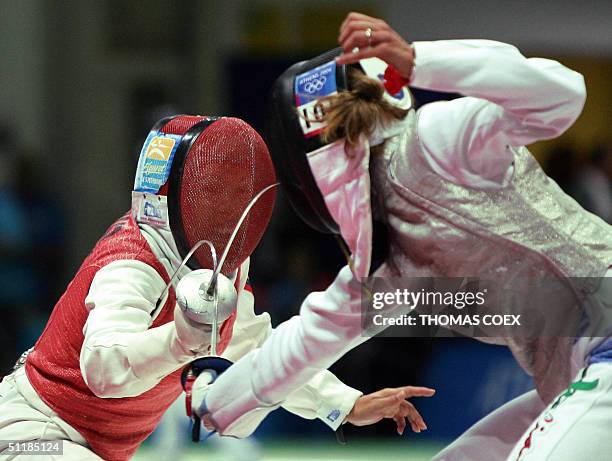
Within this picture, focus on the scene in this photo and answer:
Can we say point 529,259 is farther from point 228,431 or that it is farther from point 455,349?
point 455,349

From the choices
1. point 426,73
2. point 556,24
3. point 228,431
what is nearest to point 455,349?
point 228,431

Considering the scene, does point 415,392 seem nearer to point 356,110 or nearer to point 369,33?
point 356,110

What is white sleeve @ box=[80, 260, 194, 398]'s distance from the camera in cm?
211

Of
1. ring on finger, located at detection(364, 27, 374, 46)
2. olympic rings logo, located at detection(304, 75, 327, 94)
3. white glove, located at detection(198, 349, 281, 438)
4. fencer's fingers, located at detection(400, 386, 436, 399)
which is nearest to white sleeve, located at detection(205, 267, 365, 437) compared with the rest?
white glove, located at detection(198, 349, 281, 438)

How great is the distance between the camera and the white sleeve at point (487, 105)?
66.6 inches

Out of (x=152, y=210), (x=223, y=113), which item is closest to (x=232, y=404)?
(x=152, y=210)

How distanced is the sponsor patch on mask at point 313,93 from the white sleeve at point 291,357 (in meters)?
0.28

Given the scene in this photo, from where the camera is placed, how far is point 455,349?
3131 mm

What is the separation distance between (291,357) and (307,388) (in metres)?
0.45

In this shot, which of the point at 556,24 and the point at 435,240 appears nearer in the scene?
the point at 435,240

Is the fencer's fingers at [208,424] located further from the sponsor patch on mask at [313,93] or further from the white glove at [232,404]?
the sponsor patch on mask at [313,93]

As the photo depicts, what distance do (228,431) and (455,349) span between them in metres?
1.19

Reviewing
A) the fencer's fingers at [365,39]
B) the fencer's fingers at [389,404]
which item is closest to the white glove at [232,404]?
the fencer's fingers at [389,404]

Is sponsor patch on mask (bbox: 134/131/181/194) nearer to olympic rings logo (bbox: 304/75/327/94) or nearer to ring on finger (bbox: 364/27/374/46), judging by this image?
olympic rings logo (bbox: 304/75/327/94)
